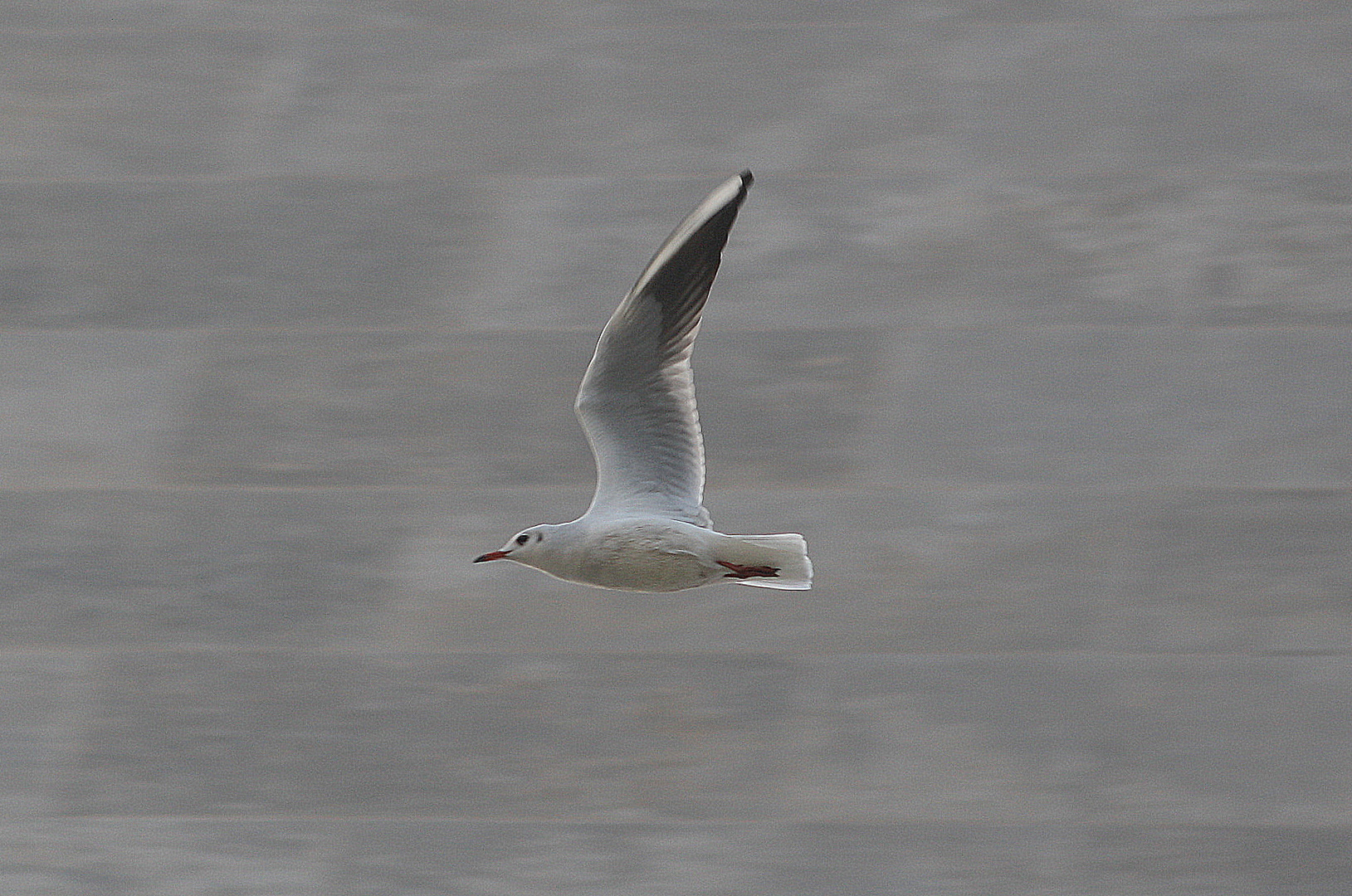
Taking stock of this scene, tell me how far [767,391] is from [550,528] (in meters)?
2.02

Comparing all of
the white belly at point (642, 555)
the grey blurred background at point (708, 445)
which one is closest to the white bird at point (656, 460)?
the white belly at point (642, 555)

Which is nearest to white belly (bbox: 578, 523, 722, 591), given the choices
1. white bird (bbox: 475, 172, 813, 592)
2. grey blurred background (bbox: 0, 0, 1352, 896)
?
white bird (bbox: 475, 172, 813, 592)

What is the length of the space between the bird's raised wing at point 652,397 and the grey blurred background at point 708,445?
0.95 meters

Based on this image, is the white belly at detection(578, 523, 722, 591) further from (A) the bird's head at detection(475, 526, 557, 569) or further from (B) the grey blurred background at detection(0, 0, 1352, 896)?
(B) the grey blurred background at detection(0, 0, 1352, 896)

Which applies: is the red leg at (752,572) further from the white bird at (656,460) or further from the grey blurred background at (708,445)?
the grey blurred background at (708,445)

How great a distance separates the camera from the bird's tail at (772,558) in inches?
143

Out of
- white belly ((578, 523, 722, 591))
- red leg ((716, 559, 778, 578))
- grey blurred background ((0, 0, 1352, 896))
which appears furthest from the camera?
grey blurred background ((0, 0, 1352, 896))

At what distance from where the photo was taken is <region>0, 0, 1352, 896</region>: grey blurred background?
171 inches

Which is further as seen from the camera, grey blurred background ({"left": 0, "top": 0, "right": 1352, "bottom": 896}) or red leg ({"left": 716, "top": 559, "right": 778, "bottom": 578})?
grey blurred background ({"left": 0, "top": 0, "right": 1352, "bottom": 896})

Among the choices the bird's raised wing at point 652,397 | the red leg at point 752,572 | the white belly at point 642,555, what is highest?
the bird's raised wing at point 652,397

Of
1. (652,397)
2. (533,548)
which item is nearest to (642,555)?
(533,548)

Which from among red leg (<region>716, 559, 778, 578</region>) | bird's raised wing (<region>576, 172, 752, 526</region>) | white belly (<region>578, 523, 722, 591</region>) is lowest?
white belly (<region>578, 523, 722, 591</region>)

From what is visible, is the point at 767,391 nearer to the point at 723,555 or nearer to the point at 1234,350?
the point at 1234,350

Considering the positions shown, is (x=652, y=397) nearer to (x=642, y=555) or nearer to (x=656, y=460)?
(x=656, y=460)
